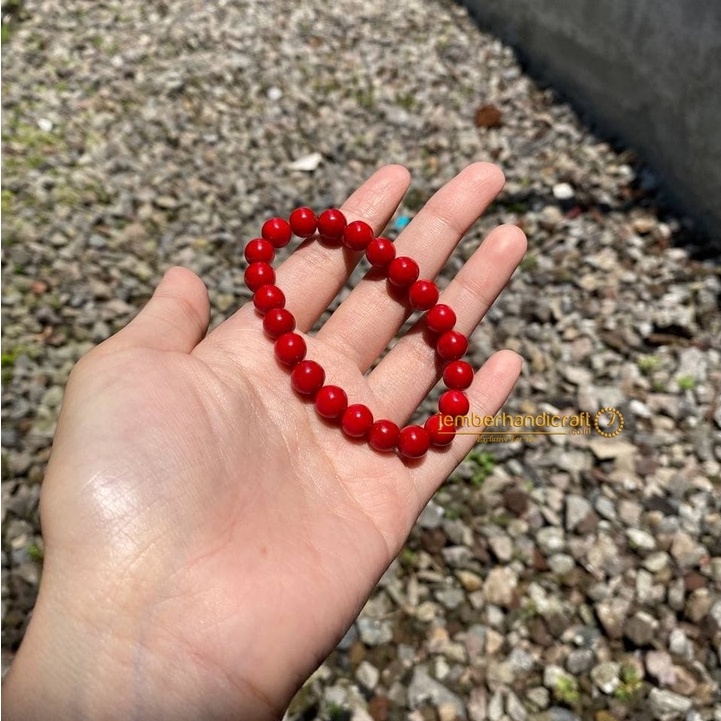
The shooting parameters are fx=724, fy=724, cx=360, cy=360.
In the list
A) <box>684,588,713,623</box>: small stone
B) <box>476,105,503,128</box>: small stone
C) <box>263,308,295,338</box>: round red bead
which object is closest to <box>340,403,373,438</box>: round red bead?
<box>263,308,295,338</box>: round red bead

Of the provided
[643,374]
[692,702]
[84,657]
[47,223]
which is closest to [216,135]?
[47,223]

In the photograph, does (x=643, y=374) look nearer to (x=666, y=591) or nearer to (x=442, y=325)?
(x=666, y=591)

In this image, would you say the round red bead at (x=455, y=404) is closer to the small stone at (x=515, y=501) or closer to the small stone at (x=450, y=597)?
the small stone at (x=515, y=501)

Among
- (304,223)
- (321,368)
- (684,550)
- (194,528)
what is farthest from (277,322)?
(684,550)

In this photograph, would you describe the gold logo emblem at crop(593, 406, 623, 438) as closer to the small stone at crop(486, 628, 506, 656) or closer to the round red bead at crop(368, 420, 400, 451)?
the small stone at crop(486, 628, 506, 656)

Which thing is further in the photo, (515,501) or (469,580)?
(515,501)

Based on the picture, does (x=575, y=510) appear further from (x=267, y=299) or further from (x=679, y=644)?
(x=267, y=299)

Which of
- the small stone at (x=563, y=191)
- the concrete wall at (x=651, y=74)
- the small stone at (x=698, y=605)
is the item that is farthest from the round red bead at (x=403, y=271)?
the concrete wall at (x=651, y=74)
